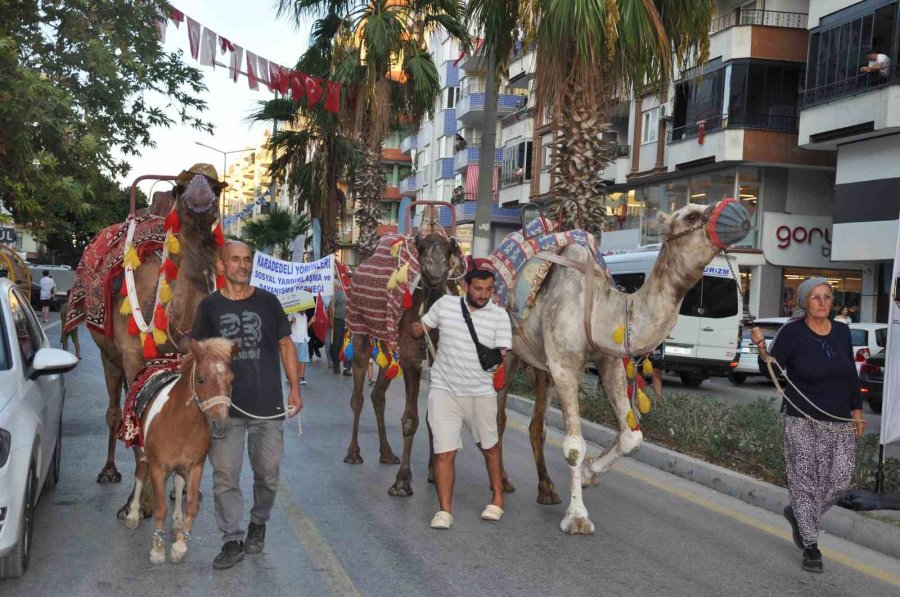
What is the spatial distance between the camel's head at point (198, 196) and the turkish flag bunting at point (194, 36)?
884 cm

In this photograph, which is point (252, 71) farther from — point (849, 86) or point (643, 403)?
point (849, 86)

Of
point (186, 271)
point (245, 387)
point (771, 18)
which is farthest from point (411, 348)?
point (771, 18)

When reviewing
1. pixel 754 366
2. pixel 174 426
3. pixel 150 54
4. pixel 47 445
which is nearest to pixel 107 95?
pixel 150 54

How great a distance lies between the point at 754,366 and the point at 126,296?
19104mm

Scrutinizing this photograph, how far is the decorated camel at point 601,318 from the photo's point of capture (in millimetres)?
7307

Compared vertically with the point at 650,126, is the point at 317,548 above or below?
below

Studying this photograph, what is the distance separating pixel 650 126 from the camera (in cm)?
3803

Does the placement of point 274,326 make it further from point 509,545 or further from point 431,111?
point 431,111

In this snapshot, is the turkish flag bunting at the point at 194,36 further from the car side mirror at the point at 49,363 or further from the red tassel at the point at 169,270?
the car side mirror at the point at 49,363

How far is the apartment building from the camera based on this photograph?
88.0 feet

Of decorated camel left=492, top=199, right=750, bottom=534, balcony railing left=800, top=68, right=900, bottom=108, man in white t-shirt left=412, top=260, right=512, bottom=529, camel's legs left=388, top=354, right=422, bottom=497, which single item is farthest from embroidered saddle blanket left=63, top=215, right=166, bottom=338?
balcony railing left=800, top=68, right=900, bottom=108

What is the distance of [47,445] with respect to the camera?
691cm

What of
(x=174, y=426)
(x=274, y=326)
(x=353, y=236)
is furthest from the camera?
(x=353, y=236)

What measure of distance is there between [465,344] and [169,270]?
2304 mm
